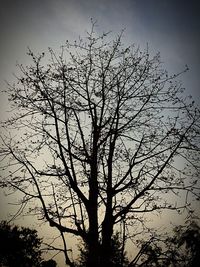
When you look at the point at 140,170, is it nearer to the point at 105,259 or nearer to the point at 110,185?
the point at 110,185

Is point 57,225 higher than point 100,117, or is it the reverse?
point 100,117

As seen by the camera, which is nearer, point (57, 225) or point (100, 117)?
point (57, 225)

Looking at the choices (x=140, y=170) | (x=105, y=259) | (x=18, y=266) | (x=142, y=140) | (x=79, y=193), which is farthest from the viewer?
(x=18, y=266)

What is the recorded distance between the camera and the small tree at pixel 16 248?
31.5m

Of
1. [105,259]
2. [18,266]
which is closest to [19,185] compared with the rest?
[105,259]

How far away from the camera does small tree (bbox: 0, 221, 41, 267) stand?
31531 mm

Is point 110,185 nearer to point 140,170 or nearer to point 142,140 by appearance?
point 140,170

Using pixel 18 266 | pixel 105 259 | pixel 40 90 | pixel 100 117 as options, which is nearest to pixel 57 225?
pixel 105 259

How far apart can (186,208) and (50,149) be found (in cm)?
511

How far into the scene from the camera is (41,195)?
27.2ft

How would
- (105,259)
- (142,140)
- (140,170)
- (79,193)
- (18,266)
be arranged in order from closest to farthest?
(105,259), (79,193), (140,170), (142,140), (18,266)

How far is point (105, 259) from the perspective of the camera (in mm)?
7820

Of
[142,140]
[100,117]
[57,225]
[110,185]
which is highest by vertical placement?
[100,117]

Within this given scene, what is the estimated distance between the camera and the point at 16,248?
1253 inches
